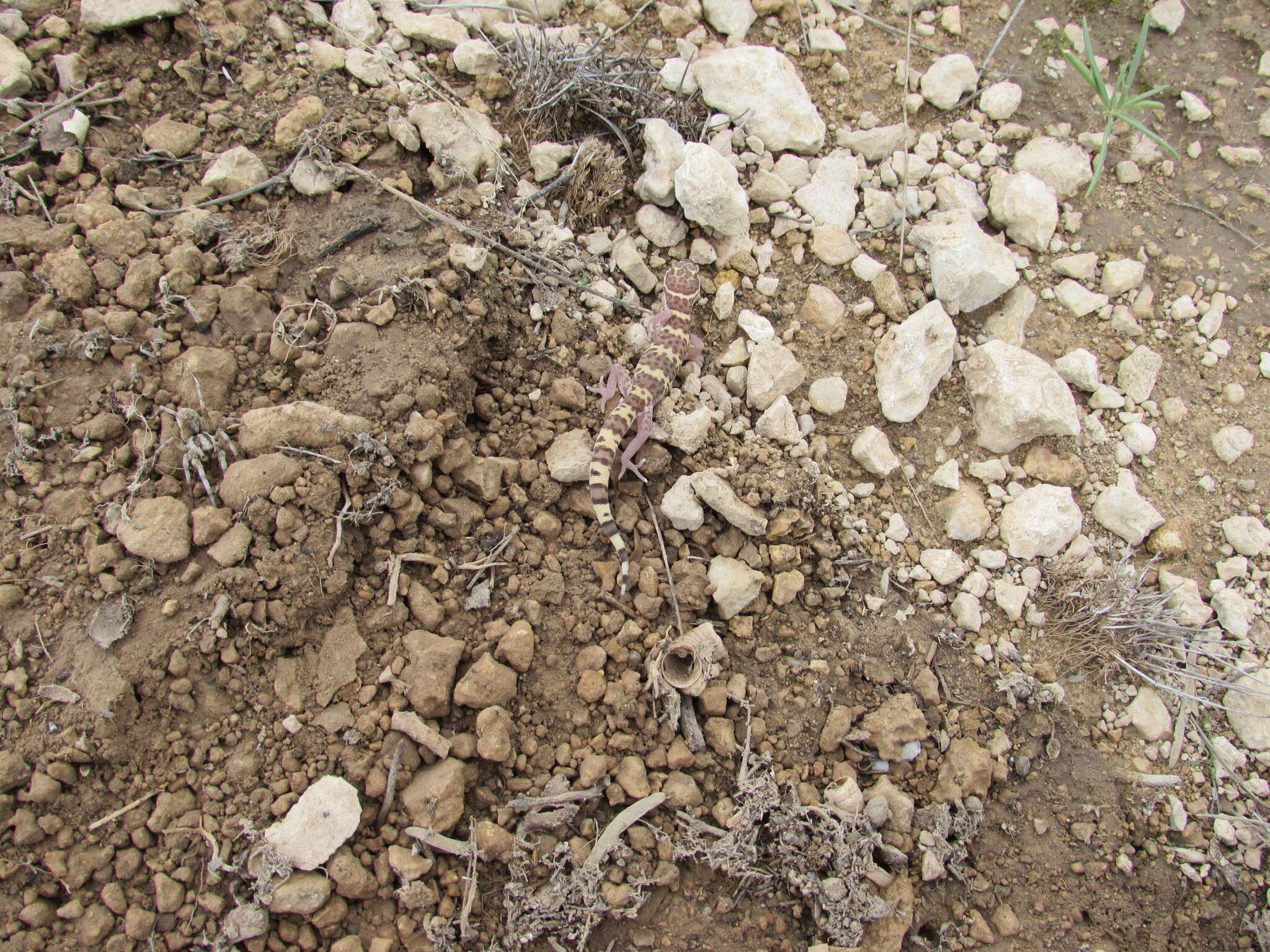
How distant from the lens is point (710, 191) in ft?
12.9

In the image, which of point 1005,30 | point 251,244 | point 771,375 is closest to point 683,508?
point 771,375

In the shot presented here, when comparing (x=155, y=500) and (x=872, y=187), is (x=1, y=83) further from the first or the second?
(x=872, y=187)

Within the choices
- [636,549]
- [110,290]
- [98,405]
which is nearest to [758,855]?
[636,549]

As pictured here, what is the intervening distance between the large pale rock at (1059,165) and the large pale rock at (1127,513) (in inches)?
73.0

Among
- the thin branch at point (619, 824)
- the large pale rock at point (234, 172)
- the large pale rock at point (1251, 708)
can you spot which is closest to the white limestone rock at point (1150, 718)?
the large pale rock at point (1251, 708)

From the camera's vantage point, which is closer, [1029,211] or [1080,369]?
[1080,369]

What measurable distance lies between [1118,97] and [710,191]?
2.44m

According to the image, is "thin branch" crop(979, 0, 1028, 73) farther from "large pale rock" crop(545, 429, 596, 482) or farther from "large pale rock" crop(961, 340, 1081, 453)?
"large pale rock" crop(545, 429, 596, 482)

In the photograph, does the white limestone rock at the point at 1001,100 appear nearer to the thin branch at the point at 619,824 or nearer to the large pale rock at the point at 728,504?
the large pale rock at the point at 728,504

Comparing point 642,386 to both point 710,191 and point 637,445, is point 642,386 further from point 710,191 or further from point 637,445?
point 710,191

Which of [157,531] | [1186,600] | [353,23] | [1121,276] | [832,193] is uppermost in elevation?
[353,23]

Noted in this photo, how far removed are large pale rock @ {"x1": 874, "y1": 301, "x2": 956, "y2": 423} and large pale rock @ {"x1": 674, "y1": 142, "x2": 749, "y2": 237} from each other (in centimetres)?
112

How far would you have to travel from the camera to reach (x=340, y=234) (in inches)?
139

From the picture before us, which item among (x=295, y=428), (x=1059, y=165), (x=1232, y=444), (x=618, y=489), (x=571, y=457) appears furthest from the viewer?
(x=1059, y=165)
